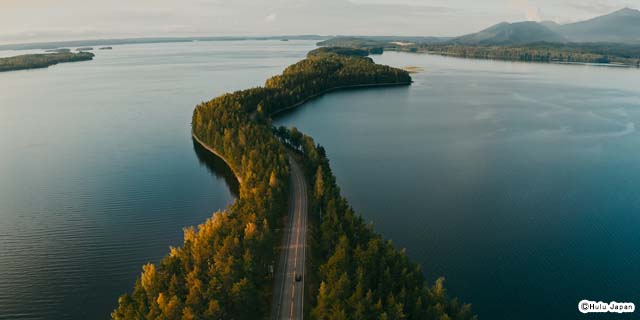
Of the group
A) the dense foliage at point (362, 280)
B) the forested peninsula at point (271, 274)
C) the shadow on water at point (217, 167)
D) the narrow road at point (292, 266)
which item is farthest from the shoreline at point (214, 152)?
the dense foliage at point (362, 280)

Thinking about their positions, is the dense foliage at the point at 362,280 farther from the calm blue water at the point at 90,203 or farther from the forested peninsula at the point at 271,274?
the calm blue water at the point at 90,203

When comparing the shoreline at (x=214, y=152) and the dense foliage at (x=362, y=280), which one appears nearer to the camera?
the dense foliage at (x=362, y=280)

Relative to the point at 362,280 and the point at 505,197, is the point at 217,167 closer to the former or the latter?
the point at 362,280

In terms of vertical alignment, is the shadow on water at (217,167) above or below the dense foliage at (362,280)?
above

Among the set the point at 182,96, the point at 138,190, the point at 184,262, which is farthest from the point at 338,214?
the point at 182,96

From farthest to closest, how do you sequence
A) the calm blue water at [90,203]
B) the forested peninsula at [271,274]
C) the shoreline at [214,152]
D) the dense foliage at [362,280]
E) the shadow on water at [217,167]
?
1. the shoreline at [214,152]
2. the shadow on water at [217,167]
3. the calm blue water at [90,203]
4. the forested peninsula at [271,274]
5. the dense foliage at [362,280]

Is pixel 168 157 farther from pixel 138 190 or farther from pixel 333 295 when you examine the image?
pixel 333 295
